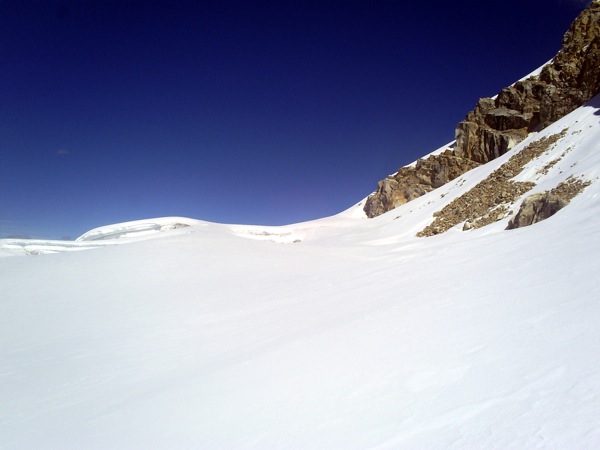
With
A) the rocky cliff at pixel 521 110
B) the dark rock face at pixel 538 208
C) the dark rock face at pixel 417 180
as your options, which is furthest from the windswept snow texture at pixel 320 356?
the dark rock face at pixel 417 180

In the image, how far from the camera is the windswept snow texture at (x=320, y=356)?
2.18 m

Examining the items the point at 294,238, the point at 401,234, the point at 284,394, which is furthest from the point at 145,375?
the point at 294,238

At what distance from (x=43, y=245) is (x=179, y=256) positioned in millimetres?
14271

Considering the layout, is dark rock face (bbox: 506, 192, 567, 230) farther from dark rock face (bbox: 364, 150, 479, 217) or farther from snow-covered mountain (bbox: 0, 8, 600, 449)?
dark rock face (bbox: 364, 150, 479, 217)

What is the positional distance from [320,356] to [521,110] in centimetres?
4785

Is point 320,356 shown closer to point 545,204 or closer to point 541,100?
point 545,204

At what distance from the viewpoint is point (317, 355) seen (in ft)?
12.8

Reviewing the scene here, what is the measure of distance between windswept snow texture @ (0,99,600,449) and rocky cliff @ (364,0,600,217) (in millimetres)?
34726

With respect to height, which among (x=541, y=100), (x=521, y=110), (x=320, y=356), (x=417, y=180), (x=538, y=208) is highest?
(x=521, y=110)

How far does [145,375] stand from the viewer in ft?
14.8

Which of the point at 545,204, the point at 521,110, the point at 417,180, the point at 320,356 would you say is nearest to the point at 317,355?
the point at 320,356

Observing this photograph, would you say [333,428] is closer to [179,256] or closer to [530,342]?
[530,342]

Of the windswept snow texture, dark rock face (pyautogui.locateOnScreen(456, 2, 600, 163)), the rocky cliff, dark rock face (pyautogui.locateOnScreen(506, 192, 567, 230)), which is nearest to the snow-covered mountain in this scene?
the windswept snow texture

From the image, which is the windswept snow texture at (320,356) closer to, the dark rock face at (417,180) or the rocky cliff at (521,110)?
the rocky cliff at (521,110)
